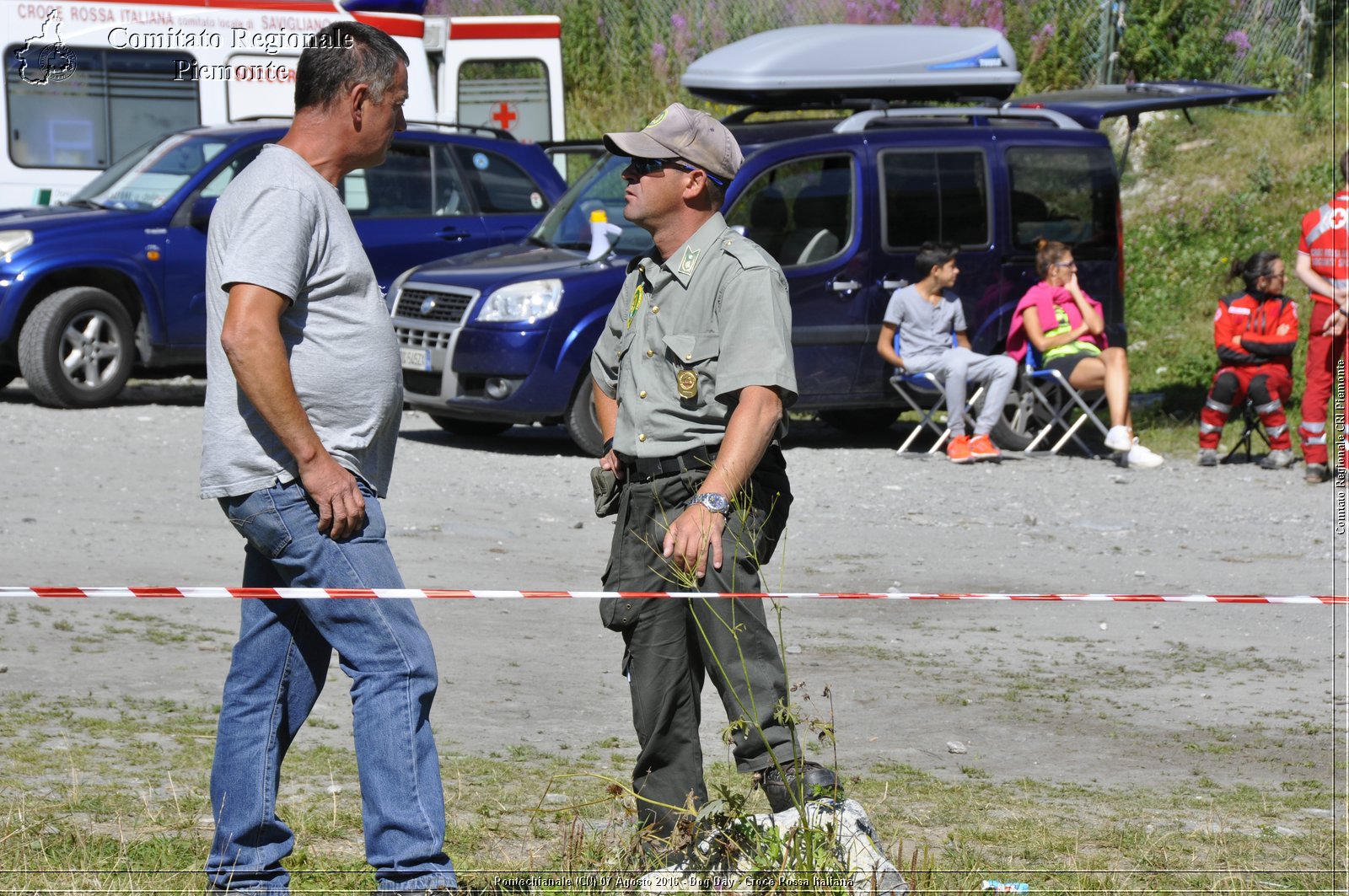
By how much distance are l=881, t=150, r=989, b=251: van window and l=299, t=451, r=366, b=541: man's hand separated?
860 cm

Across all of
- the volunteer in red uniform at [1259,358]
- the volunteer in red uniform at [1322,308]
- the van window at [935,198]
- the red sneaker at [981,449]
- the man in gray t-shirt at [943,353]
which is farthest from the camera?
the van window at [935,198]

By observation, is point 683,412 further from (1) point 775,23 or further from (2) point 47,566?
(1) point 775,23

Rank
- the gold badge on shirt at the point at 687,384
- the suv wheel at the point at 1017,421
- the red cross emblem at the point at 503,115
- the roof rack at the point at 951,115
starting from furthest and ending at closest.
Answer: the red cross emblem at the point at 503,115, the suv wheel at the point at 1017,421, the roof rack at the point at 951,115, the gold badge on shirt at the point at 687,384

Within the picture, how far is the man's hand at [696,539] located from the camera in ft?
11.7

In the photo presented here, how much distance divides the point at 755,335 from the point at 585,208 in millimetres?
8281

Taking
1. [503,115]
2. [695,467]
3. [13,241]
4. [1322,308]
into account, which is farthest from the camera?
[503,115]

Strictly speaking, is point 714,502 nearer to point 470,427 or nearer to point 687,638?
point 687,638

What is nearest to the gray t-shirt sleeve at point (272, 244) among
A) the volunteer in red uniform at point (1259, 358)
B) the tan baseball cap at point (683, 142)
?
the tan baseball cap at point (683, 142)

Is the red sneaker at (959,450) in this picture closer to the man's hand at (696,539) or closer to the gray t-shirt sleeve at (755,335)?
the gray t-shirt sleeve at (755,335)

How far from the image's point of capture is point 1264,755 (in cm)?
518

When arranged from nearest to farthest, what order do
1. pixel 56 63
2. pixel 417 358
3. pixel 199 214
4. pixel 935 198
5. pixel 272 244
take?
pixel 272 244 → pixel 417 358 → pixel 935 198 → pixel 199 214 → pixel 56 63

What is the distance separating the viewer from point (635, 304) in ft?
13.0

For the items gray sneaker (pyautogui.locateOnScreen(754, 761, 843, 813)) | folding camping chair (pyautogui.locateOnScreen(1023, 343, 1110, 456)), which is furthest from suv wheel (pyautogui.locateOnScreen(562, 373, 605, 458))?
gray sneaker (pyautogui.locateOnScreen(754, 761, 843, 813))

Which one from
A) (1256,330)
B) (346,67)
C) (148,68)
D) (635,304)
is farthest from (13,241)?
(346,67)
